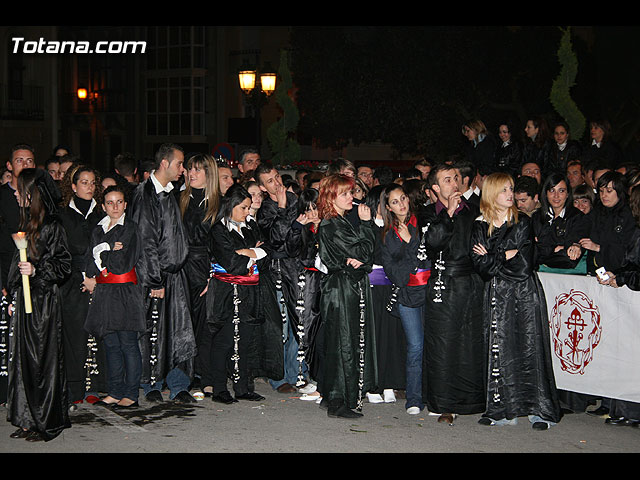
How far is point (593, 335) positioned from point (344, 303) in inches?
93.4

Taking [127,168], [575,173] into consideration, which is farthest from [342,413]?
[575,173]

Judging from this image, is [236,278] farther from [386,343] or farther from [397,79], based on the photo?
[397,79]

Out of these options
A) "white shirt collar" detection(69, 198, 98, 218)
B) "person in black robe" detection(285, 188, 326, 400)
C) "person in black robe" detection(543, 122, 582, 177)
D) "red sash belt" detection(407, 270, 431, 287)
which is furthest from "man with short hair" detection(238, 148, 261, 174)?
"person in black robe" detection(543, 122, 582, 177)

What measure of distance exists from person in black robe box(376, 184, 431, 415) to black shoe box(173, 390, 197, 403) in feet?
7.07

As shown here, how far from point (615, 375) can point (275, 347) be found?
11.2 ft

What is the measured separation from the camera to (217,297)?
8.68 metres

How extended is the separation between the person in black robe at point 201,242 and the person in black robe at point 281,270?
633 millimetres

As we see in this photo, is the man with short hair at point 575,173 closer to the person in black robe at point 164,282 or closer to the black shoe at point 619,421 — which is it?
the black shoe at point 619,421

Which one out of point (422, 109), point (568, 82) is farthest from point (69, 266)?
point (422, 109)

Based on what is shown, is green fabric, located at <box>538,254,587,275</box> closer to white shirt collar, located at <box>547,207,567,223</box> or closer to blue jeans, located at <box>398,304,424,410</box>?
white shirt collar, located at <box>547,207,567,223</box>

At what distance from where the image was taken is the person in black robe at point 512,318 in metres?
7.70

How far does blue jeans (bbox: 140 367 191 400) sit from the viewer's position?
8.88m

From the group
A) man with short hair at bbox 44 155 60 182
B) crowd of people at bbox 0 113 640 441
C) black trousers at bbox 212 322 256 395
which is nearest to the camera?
crowd of people at bbox 0 113 640 441

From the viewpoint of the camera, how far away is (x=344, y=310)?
809 cm
